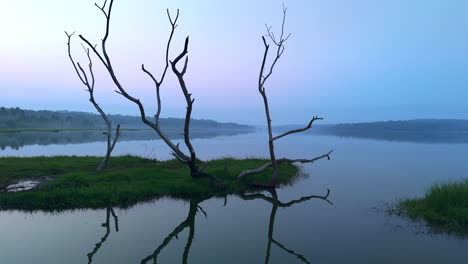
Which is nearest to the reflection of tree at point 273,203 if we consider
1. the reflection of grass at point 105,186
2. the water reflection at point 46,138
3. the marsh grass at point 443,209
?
the reflection of grass at point 105,186

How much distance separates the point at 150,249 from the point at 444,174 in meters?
23.7

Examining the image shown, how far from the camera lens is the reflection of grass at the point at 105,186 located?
1221cm

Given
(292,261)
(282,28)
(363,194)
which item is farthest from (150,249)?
(282,28)

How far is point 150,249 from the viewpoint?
855 centimetres

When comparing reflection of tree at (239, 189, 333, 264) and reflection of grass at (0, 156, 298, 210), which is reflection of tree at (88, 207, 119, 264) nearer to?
reflection of grass at (0, 156, 298, 210)

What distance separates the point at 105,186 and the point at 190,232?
564 cm

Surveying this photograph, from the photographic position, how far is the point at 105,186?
541 inches

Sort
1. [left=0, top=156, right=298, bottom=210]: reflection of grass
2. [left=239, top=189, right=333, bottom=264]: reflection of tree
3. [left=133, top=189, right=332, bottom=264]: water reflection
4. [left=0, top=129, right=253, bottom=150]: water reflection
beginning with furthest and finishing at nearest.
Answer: [left=0, top=129, right=253, bottom=150]: water reflection < [left=0, top=156, right=298, bottom=210]: reflection of grass < [left=239, top=189, right=333, bottom=264]: reflection of tree < [left=133, top=189, right=332, bottom=264]: water reflection

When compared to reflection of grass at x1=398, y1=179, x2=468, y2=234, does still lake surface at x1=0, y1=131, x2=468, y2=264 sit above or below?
below

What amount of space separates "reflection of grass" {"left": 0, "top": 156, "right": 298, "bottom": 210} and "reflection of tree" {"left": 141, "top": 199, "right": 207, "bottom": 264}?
1.67 metres

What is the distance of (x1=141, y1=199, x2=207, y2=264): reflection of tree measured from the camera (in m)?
8.10

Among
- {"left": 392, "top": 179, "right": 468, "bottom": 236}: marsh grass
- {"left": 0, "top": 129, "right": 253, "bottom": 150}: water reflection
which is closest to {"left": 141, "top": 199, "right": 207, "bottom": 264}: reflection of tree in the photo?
{"left": 392, "top": 179, "right": 468, "bottom": 236}: marsh grass

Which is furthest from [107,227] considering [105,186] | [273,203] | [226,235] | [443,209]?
[443,209]

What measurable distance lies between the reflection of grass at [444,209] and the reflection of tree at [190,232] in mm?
7910
